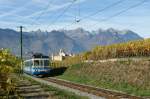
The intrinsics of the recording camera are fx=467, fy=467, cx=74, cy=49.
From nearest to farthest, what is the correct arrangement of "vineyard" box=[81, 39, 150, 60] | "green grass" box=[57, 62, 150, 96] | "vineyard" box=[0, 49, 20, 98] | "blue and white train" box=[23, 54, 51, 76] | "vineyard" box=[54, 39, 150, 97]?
"vineyard" box=[0, 49, 20, 98] < "green grass" box=[57, 62, 150, 96] < "vineyard" box=[54, 39, 150, 97] < "vineyard" box=[81, 39, 150, 60] < "blue and white train" box=[23, 54, 51, 76]

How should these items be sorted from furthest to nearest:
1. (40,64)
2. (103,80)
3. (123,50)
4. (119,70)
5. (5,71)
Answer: (40,64), (123,50), (103,80), (119,70), (5,71)

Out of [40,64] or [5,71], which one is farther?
[40,64]

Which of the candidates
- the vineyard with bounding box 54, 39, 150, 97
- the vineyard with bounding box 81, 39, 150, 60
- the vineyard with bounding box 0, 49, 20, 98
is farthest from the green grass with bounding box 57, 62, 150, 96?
the vineyard with bounding box 0, 49, 20, 98

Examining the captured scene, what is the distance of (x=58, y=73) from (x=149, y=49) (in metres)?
23.3

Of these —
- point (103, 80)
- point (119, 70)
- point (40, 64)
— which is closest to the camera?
point (119, 70)

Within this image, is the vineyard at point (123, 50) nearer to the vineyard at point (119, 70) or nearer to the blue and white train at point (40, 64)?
the vineyard at point (119, 70)

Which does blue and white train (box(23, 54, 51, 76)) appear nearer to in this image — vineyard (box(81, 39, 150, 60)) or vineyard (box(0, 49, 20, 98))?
vineyard (box(81, 39, 150, 60))

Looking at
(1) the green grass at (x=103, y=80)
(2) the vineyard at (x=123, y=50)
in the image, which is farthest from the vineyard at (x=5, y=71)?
(2) the vineyard at (x=123, y=50)

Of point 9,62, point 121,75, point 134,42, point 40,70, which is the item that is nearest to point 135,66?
point 121,75

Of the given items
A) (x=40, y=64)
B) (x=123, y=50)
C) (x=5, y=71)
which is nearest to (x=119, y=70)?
(x=123, y=50)

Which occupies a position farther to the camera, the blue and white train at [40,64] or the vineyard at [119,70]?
the blue and white train at [40,64]

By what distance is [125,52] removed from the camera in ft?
196

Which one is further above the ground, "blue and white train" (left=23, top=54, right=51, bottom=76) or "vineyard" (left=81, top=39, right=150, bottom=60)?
"vineyard" (left=81, top=39, right=150, bottom=60)

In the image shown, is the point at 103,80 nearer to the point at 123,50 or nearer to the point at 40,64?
the point at 123,50
